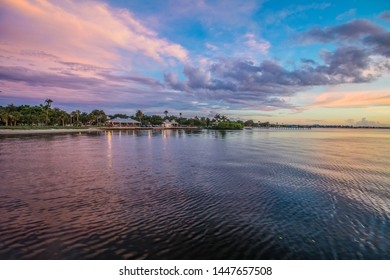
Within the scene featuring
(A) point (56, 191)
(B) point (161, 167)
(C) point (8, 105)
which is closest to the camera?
(A) point (56, 191)

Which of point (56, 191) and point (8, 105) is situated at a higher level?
point (8, 105)

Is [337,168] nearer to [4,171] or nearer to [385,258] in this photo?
[385,258]

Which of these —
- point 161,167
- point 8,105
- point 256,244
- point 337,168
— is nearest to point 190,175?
point 161,167

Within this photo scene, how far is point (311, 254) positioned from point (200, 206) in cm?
789

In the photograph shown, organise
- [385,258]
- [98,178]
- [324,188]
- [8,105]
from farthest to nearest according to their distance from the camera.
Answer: [8,105], [98,178], [324,188], [385,258]

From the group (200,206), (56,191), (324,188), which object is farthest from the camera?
(324,188)

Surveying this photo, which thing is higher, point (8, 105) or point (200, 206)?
point (8, 105)

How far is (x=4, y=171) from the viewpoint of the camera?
28.0 meters

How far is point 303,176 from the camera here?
1071 inches

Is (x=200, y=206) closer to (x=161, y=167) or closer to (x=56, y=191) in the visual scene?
(x=56, y=191)

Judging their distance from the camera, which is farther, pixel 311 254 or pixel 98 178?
pixel 98 178
